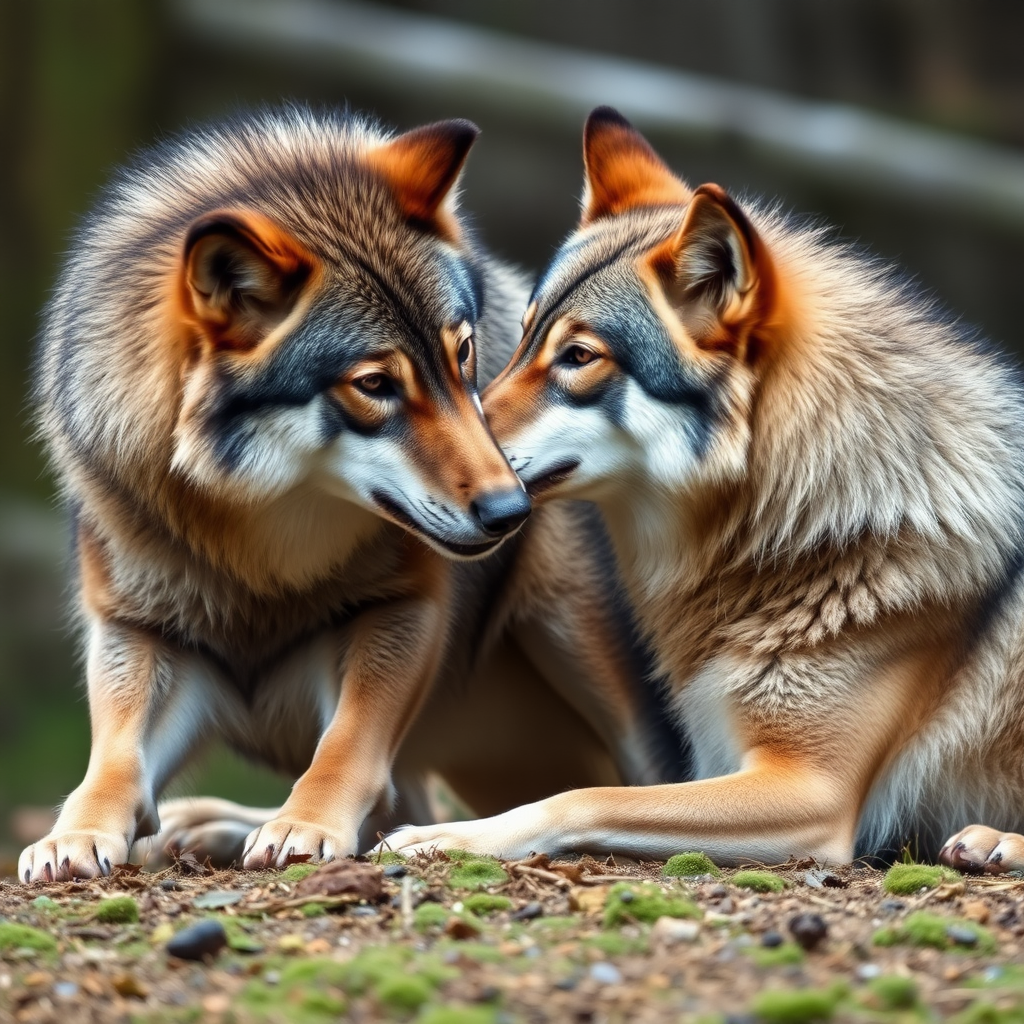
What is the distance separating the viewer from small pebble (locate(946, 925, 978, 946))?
10.2 feet

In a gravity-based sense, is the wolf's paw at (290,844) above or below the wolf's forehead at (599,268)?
below

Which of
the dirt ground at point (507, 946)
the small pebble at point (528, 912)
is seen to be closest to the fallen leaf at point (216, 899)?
the dirt ground at point (507, 946)

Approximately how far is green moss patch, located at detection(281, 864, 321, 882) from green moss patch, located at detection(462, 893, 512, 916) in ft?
1.61

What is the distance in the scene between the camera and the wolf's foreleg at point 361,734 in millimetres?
4199

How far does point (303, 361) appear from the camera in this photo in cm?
429

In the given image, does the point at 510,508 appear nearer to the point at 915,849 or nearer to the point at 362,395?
the point at 362,395

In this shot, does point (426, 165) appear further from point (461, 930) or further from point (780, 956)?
point (780, 956)

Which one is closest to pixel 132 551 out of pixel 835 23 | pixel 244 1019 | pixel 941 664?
pixel 244 1019

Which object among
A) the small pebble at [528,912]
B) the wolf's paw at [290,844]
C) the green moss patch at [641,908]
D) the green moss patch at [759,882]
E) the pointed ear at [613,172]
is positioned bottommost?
the green moss patch at [759,882]

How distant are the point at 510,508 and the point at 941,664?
156cm

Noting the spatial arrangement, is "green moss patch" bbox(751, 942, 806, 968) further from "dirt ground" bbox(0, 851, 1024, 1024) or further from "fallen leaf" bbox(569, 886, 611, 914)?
"fallen leaf" bbox(569, 886, 611, 914)

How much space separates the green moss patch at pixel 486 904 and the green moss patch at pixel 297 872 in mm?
490

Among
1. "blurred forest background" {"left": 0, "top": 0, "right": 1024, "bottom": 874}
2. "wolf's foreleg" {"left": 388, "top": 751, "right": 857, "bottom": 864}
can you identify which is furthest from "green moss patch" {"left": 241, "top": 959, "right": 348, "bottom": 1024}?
"blurred forest background" {"left": 0, "top": 0, "right": 1024, "bottom": 874}

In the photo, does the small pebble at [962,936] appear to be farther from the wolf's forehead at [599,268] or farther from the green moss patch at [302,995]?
the wolf's forehead at [599,268]
